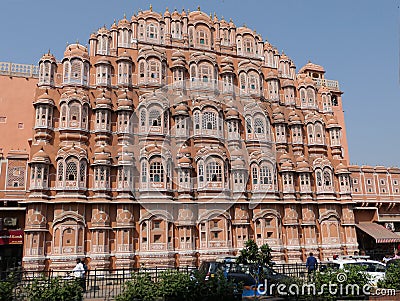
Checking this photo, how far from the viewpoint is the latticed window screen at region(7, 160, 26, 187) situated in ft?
82.6

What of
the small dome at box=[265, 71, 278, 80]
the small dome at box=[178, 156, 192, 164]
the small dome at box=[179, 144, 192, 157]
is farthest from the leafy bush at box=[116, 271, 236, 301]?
the small dome at box=[265, 71, 278, 80]

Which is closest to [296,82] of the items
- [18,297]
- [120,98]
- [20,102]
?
[120,98]

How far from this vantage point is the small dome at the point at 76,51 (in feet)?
86.5

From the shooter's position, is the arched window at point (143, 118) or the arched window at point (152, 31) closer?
the arched window at point (143, 118)

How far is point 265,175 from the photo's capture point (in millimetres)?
28172

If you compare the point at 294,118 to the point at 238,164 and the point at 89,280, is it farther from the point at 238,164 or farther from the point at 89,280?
the point at 89,280

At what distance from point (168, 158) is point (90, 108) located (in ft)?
21.8

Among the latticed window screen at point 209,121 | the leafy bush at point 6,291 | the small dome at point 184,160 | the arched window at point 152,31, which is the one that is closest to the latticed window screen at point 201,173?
the small dome at point 184,160

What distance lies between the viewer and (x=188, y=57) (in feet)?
96.9

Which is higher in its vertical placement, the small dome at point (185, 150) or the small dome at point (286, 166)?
the small dome at point (185, 150)

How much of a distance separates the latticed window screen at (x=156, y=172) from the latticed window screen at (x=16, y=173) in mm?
9113

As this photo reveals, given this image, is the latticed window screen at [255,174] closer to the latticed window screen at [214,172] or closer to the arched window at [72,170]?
the latticed window screen at [214,172]

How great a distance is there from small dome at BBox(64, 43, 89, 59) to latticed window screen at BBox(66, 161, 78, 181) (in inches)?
324

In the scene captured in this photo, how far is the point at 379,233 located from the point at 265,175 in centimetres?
1222
